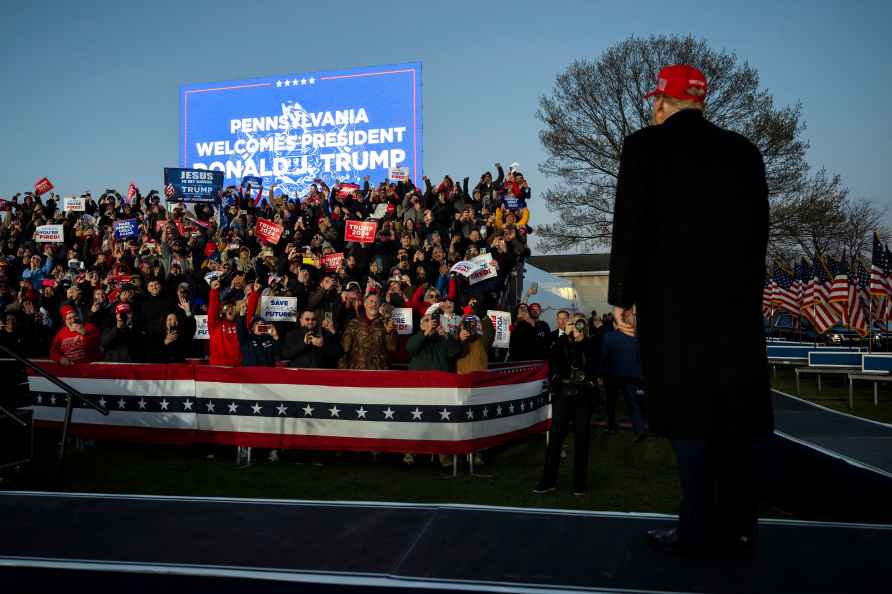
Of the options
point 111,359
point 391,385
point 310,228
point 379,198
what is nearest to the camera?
point 391,385

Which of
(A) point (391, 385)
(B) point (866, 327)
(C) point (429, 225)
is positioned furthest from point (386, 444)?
(B) point (866, 327)

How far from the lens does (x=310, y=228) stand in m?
16.6

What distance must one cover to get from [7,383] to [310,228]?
10.0 metres

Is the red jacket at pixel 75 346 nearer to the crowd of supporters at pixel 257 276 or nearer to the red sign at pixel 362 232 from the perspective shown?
the crowd of supporters at pixel 257 276

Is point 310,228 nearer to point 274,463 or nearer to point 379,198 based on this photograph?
point 379,198

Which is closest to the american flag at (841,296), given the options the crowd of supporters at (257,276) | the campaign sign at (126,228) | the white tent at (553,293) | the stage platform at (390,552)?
the crowd of supporters at (257,276)

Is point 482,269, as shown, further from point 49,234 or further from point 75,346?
point 49,234

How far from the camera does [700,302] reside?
2.79m

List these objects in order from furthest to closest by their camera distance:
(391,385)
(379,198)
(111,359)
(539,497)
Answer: (379,198) < (111,359) < (391,385) < (539,497)

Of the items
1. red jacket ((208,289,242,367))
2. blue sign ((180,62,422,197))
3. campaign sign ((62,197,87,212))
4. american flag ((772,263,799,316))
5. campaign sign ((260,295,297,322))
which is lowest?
red jacket ((208,289,242,367))

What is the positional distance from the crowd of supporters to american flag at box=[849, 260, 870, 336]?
343 inches

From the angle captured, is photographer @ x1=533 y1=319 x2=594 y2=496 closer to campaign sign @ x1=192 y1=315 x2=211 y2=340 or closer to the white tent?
campaign sign @ x1=192 y1=315 x2=211 y2=340

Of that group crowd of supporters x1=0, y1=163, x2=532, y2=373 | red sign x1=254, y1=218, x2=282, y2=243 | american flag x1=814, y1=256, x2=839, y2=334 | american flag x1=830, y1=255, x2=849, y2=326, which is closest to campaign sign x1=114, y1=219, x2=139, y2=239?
crowd of supporters x1=0, y1=163, x2=532, y2=373

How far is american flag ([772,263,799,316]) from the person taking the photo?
22416 mm
